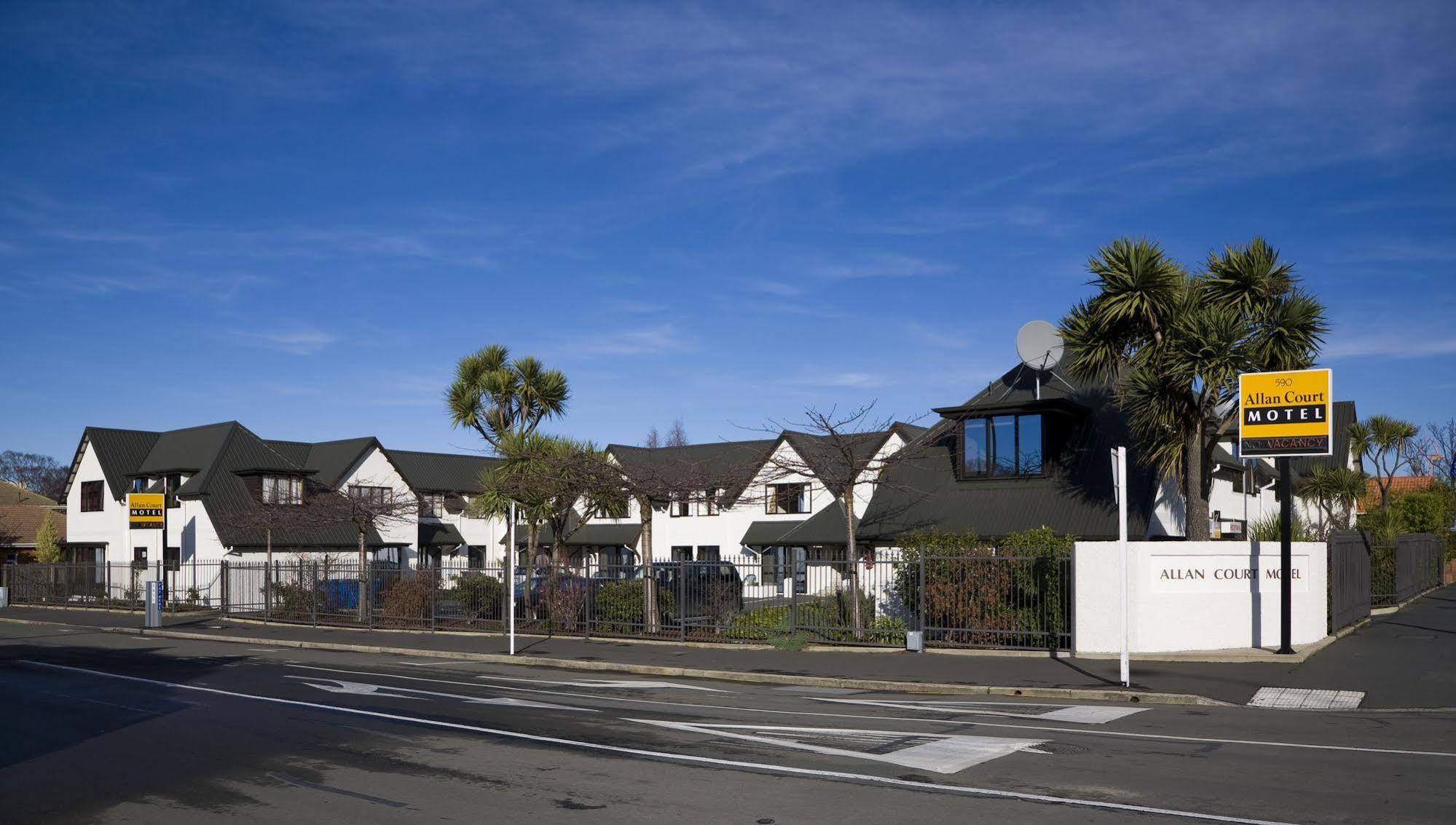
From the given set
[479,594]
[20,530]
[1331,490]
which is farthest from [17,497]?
[1331,490]

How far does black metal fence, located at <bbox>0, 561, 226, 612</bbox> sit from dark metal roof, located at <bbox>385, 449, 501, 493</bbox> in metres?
12.5

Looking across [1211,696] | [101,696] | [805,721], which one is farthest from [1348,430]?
[101,696]

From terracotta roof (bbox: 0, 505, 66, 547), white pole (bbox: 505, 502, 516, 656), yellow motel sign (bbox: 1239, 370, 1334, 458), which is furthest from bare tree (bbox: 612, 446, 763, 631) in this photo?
terracotta roof (bbox: 0, 505, 66, 547)

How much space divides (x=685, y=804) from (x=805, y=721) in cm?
481

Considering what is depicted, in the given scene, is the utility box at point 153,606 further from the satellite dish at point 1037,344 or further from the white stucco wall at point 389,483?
the satellite dish at point 1037,344

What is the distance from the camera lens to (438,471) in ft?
209

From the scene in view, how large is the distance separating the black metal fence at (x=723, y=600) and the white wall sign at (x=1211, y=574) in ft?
4.97

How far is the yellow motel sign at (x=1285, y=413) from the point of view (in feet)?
62.2

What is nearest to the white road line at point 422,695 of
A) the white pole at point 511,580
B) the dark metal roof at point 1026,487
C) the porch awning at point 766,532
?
the white pole at point 511,580

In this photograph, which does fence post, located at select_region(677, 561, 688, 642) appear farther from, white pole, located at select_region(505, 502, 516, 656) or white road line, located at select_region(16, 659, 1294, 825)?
white road line, located at select_region(16, 659, 1294, 825)

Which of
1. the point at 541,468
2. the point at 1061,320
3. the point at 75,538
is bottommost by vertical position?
the point at 75,538

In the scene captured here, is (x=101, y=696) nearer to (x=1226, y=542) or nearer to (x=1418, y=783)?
(x=1418, y=783)

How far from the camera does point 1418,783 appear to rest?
31.0 feet

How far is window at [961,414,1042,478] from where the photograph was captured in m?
30.2
